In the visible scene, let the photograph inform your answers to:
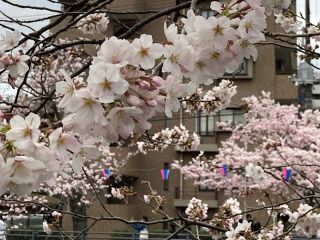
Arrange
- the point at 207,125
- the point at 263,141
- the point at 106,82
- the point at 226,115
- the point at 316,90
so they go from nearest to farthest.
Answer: the point at 106,82, the point at 263,141, the point at 226,115, the point at 316,90, the point at 207,125

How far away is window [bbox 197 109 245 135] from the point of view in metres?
20.0

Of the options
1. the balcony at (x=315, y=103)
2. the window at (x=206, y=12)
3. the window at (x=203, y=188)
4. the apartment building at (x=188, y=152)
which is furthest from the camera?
the apartment building at (x=188, y=152)

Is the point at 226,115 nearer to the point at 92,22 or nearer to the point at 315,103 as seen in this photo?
the point at 315,103

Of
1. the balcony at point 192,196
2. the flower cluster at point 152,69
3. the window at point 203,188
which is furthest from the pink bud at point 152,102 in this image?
the balcony at point 192,196

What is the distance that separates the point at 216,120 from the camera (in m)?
20.3

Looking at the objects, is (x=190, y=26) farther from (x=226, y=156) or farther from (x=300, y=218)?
(x=226, y=156)

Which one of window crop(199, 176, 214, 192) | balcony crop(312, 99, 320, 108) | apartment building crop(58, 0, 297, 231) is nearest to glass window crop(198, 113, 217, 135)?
apartment building crop(58, 0, 297, 231)

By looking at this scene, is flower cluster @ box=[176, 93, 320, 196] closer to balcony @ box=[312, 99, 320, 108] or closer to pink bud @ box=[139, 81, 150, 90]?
balcony @ box=[312, 99, 320, 108]

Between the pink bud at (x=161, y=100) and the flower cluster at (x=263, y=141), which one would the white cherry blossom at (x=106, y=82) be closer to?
the pink bud at (x=161, y=100)

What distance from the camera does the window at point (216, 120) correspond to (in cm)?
1998

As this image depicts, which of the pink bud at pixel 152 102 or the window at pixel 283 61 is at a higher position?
the window at pixel 283 61

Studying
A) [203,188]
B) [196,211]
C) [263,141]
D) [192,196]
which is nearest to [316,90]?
[263,141]

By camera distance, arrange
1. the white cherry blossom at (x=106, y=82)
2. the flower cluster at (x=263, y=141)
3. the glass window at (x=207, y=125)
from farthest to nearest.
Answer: the glass window at (x=207, y=125), the flower cluster at (x=263, y=141), the white cherry blossom at (x=106, y=82)

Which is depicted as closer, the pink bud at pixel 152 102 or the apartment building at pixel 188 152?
the pink bud at pixel 152 102
